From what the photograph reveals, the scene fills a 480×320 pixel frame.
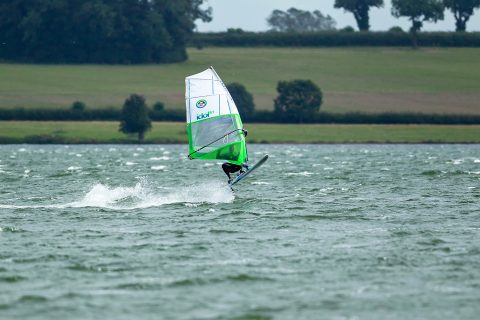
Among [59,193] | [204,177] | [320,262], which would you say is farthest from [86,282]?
[204,177]

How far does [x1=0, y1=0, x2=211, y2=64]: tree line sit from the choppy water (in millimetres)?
115373

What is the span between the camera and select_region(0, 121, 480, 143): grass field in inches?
4665

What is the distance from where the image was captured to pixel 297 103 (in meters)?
136

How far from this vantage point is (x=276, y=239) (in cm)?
3122

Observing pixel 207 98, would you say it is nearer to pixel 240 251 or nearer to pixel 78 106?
pixel 240 251

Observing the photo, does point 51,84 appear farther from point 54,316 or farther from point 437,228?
point 54,316

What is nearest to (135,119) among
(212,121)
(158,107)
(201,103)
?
(158,107)

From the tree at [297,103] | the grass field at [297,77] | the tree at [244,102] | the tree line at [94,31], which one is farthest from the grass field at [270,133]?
the tree line at [94,31]

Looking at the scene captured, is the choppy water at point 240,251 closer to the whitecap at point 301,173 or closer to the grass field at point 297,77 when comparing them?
the whitecap at point 301,173

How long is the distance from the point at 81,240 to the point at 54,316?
29.9 feet

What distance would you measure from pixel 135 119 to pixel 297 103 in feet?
81.1

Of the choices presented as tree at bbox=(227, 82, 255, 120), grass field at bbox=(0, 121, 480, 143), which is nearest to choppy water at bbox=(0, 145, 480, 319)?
grass field at bbox=(0, 121, 480, 143)

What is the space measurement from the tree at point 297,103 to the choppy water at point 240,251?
274ft

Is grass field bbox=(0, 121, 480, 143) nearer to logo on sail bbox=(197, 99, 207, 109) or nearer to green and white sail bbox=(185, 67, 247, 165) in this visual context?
green and white sail bbox=(185, 67, 247, 165)
